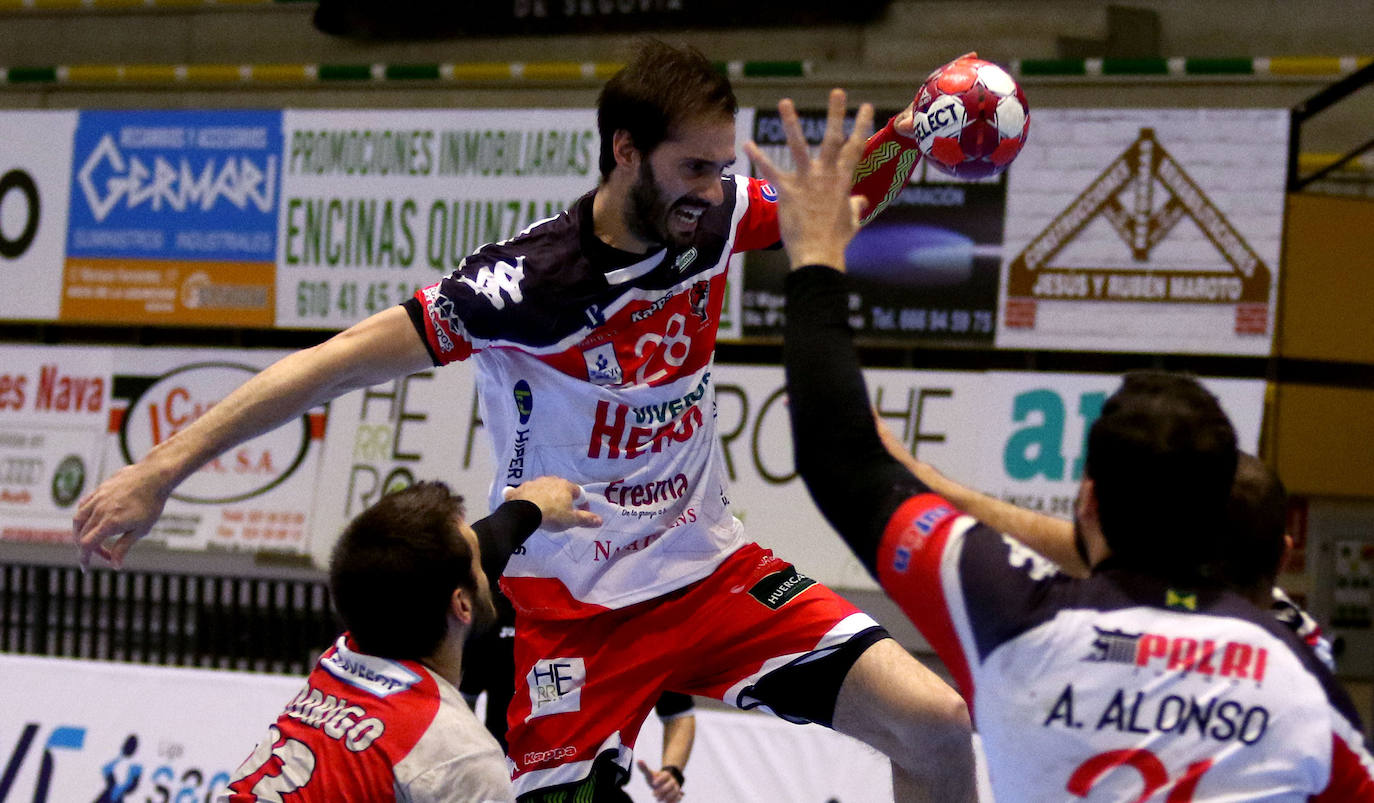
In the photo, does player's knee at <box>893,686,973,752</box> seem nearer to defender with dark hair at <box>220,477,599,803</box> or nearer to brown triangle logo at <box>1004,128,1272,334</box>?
defender with dark hair at <box>220,477,599,803</box>

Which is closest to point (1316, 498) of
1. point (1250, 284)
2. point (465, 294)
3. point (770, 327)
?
point (1250, 284)

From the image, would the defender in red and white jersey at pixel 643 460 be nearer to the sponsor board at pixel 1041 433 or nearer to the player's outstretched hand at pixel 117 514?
the player's outstretched hand at pixel 117 514

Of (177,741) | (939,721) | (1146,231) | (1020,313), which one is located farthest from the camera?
(1020,313)

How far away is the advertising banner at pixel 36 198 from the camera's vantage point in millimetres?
8469

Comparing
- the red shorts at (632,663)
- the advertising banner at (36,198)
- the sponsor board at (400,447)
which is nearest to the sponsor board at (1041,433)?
the sponsor board at (400,447)

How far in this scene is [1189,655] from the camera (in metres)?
1.75

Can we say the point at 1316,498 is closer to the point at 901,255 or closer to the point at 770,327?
the point at 901,255

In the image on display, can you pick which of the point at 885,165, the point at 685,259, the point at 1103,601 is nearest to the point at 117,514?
the point at 685,259

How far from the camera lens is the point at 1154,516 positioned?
173 cm

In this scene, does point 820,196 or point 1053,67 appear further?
point 1053,67

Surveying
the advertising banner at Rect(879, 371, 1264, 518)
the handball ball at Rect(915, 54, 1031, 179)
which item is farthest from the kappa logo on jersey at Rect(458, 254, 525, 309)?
the advertising banner at Rect(879, 371, 1264, 518)

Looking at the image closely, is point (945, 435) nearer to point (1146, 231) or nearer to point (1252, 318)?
point (1146, 231)

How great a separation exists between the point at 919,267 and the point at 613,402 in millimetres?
4305

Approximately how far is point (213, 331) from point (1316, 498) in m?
6.73
